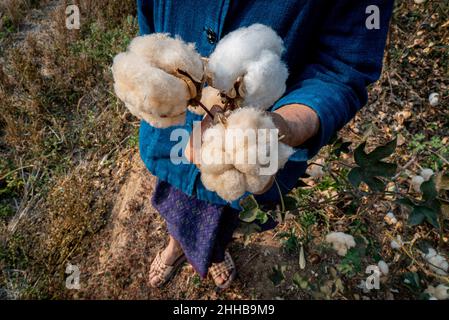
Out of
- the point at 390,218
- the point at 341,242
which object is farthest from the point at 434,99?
the point at 341,242

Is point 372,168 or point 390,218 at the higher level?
point 372,168

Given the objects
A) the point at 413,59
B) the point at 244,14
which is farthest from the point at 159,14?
the point at 413,59

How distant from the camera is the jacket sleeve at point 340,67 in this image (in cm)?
75

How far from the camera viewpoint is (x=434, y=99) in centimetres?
179

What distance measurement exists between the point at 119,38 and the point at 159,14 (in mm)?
1367

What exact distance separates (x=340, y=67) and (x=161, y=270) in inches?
41.3

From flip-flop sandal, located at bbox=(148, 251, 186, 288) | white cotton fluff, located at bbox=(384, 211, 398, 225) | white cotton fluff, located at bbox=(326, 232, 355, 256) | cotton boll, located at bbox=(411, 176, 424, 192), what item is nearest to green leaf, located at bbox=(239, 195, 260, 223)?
white cotton fluff, located at bbox=(326, 232, 355, 256)

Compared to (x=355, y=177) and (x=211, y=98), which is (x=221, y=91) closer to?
(x=211, y=98)

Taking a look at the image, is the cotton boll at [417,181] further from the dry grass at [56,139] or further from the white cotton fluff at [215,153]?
the dry grass at [56,139]

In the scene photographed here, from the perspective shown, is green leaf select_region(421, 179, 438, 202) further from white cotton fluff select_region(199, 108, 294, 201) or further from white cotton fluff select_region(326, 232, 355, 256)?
white cotton fluff select_region(199, 108, 294, 201)

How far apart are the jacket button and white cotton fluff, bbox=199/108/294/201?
358 mm

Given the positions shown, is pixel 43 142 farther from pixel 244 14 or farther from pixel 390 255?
pixel 390 255

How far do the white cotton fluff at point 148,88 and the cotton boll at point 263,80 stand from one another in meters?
0.11

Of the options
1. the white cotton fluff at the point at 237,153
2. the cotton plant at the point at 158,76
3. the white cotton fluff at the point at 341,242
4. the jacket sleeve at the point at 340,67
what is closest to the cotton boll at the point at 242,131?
the white cotton fluff at the point at 237,153
